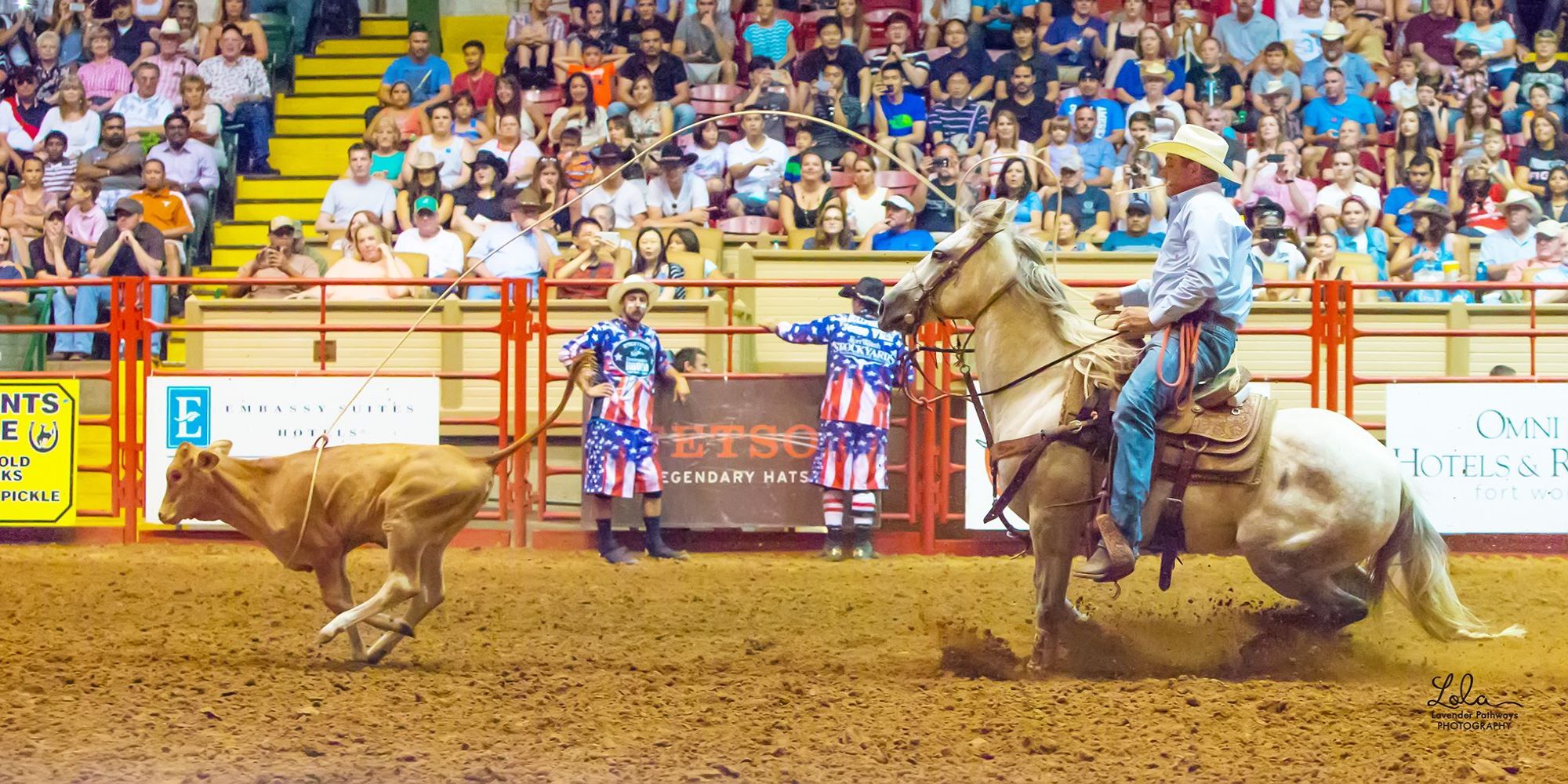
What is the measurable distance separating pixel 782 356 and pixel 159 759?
667 cm

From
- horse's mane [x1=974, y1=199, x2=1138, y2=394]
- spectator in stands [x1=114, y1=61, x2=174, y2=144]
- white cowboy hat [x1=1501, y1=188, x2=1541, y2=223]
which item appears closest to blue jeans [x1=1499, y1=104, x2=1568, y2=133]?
white cowboy hat [x1=1501, y1=188, x2=1541, y2=223]

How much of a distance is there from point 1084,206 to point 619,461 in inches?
169

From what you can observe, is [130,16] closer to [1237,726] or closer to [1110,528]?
[1110,528]

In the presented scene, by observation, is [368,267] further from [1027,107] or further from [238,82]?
[1027,107]

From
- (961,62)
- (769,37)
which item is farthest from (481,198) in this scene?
(961,62)

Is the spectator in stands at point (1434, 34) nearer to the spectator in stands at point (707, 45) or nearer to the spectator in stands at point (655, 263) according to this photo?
the spectator in stands at point (707, 45)

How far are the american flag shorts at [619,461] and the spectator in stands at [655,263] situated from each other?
1.30 meters

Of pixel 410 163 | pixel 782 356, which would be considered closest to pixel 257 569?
pixel 782 356

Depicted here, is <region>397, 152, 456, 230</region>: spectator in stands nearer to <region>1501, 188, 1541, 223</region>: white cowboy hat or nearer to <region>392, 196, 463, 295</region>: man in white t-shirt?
<region>392, 196, 463, 295</region>: man in white t-shirt

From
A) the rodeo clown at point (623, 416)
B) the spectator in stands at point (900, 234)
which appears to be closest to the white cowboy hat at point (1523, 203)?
the spectator in stands at point (900, 234)

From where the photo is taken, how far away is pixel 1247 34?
44.3 ft

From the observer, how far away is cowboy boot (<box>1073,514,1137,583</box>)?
18.4 ft

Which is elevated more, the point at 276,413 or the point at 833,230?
the point at 833,230

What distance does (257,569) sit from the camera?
8727 mm
